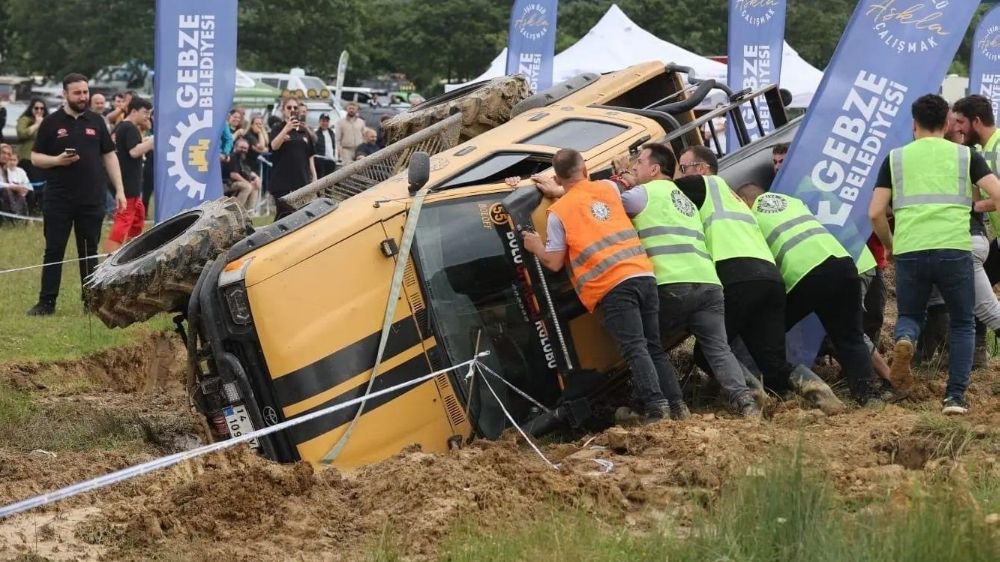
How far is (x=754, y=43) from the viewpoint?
55.4ft

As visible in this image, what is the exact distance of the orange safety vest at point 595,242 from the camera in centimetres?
752

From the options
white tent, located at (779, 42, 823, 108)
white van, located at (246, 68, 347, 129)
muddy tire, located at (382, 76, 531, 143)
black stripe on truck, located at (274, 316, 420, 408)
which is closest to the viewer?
black stripe on truck, located at (274, 316, 420, 408)

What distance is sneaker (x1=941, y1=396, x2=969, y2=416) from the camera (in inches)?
299

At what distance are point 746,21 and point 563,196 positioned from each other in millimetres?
9811

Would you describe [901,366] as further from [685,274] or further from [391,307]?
[391,307]

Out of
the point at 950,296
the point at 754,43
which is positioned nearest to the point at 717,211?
the point at 950,296

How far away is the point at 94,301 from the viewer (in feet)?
25.6

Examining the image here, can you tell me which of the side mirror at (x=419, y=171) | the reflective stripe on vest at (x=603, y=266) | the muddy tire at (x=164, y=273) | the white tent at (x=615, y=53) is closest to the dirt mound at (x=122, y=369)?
the muddy tire at (x=164, y=273)

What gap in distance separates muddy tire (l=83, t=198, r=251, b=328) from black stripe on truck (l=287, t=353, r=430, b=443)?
1.15 metres

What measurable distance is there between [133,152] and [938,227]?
32.0ft

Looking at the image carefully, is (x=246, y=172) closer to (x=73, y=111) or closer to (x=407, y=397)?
(x=73, y=111)

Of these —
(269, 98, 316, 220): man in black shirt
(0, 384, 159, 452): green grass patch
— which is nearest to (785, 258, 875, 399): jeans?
(0, 384, 159, 452): green grass patch

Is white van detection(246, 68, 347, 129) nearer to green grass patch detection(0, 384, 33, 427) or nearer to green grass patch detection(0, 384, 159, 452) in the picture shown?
green grass patch detection(0, 384, 33, 427)

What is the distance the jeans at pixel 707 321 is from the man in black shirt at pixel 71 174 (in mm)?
6270
